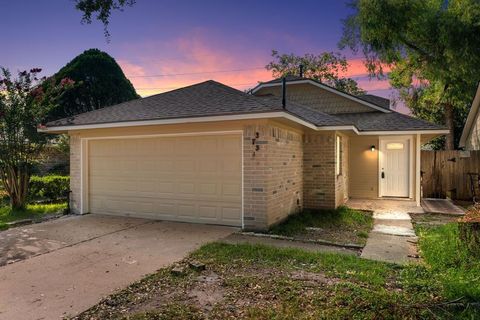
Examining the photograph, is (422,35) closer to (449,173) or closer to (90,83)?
(449,173)

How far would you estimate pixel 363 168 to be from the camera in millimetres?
13500

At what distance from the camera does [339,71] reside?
32094 millimetres

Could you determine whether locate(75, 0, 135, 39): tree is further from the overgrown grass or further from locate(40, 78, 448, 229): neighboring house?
the overgrown grass

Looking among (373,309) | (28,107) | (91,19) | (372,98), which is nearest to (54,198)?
(28,107)

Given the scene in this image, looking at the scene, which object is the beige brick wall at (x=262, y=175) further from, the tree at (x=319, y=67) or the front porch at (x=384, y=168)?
the tree at (x=319, y=67)

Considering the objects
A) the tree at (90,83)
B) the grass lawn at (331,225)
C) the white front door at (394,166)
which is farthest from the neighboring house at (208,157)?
the tree at (90,83)

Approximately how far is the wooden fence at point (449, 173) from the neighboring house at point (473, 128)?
3203 millimetres

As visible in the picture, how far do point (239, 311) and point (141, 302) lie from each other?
1.15 metres

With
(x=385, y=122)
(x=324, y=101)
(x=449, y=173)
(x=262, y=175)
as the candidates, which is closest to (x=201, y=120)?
(x=262, y=175)

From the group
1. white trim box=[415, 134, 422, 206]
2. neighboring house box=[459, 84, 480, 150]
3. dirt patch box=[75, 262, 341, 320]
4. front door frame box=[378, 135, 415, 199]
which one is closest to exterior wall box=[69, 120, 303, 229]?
dirt patch box=[75, 262, 341, 320]

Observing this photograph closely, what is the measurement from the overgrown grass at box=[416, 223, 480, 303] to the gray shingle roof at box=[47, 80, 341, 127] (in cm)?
375

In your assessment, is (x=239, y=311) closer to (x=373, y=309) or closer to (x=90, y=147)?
(x=373, y=309)

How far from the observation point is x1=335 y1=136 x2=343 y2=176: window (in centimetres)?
1055

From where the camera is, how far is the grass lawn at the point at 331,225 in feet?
23.9
